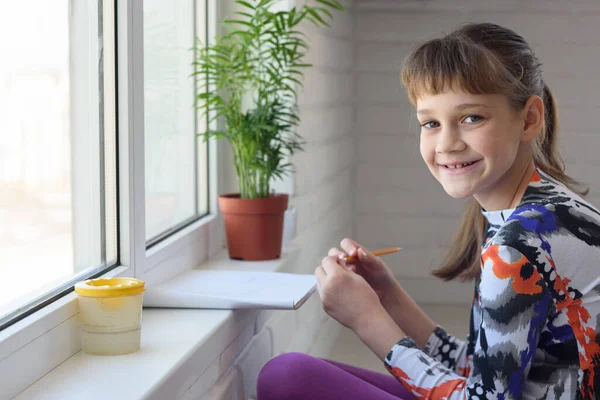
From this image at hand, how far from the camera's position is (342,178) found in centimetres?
333

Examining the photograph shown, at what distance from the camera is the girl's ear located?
130 centimetres

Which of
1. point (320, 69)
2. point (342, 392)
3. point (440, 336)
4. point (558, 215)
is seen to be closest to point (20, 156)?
point (342, 392)

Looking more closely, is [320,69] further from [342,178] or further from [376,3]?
[376,3]

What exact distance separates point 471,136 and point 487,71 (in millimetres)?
101

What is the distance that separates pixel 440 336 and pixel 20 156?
89cm

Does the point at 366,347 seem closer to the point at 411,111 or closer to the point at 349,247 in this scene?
the point at 411,111

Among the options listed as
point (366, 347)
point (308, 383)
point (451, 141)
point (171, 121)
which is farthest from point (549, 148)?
point (366, 347)

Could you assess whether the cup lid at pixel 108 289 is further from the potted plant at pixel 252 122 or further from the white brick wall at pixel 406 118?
the white brick wall at pixel 406 118

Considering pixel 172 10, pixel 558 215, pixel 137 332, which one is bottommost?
pixel 137 332

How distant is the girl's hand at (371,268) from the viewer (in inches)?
61.3

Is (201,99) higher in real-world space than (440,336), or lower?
higher

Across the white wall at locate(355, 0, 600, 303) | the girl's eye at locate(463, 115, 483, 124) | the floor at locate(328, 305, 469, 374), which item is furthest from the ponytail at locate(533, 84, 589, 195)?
the white wall at locate(355, 0, 600, 303)

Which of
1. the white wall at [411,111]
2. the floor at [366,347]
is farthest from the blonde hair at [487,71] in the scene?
the white wall at [411,111]

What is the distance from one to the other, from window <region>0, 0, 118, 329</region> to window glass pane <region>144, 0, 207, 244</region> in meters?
0.25
